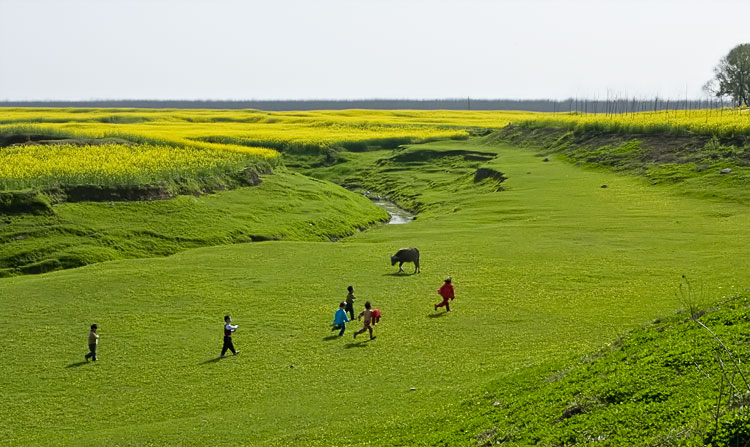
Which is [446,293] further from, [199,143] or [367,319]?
Answer: [199,143]

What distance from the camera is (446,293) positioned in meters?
27.8

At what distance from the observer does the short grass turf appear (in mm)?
19344

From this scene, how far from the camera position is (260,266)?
126 ft

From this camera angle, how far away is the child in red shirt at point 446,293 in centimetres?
2777

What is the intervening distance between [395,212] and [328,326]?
44.7 m

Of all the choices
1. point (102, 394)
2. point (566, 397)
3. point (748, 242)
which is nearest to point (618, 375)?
point (566, 397)

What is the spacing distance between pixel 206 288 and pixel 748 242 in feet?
95.5

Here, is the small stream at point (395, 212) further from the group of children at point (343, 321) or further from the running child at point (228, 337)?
the running child at point (228, 337)

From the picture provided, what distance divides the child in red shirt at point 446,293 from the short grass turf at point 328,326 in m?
Answer: 0.59

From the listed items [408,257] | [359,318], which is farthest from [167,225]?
[359,318]

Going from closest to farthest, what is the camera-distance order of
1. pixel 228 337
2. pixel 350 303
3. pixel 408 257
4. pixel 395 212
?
pixel 228 337 → pixel 350 303 → pixel 408 257 → pixel 395 212

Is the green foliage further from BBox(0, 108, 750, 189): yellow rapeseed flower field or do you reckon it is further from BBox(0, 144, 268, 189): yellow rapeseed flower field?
BBox(0, 108, 750, 189): yellow rapeseed flower field

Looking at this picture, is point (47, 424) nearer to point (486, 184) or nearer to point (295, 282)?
point (295, 282)
